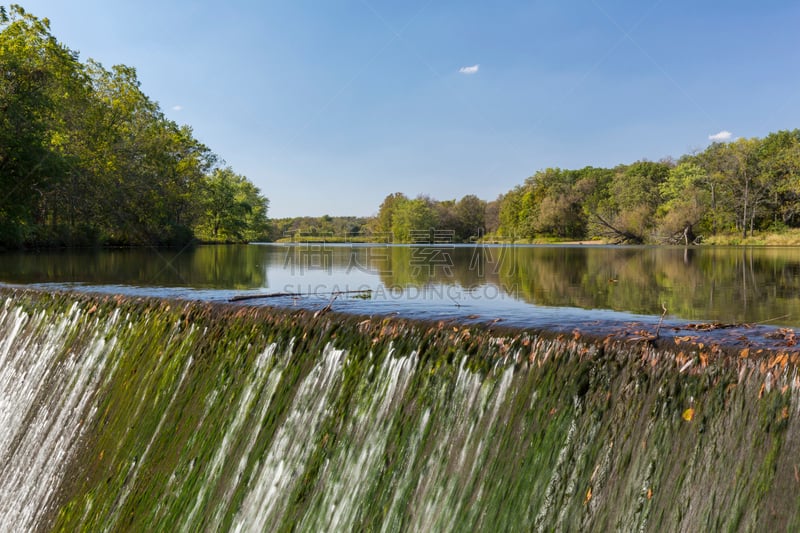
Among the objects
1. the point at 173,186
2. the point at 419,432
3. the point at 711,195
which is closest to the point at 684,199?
the point at 711,195

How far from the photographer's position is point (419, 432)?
369cm

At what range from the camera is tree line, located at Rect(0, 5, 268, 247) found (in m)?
20.7

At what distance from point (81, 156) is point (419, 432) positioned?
1444 inches

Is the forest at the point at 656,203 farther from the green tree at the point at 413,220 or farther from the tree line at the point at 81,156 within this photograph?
the tree line at the point at 81,156

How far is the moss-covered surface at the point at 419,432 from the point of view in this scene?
9.37ft

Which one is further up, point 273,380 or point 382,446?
point 273,380

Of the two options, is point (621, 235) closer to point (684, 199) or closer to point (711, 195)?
point (684, 199)

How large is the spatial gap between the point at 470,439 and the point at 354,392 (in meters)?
1.04

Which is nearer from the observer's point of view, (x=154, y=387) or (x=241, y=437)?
(x=241, y=437)

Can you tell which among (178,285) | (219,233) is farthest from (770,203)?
(219,233)

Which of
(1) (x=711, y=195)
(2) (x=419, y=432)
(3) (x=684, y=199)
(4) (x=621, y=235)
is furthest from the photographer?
(4) (x=621, y=235)

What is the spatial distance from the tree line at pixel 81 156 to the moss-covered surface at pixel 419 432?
66.0 feet

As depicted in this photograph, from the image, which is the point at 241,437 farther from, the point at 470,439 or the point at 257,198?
the point at 257,198

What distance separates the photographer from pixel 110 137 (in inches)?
1401
